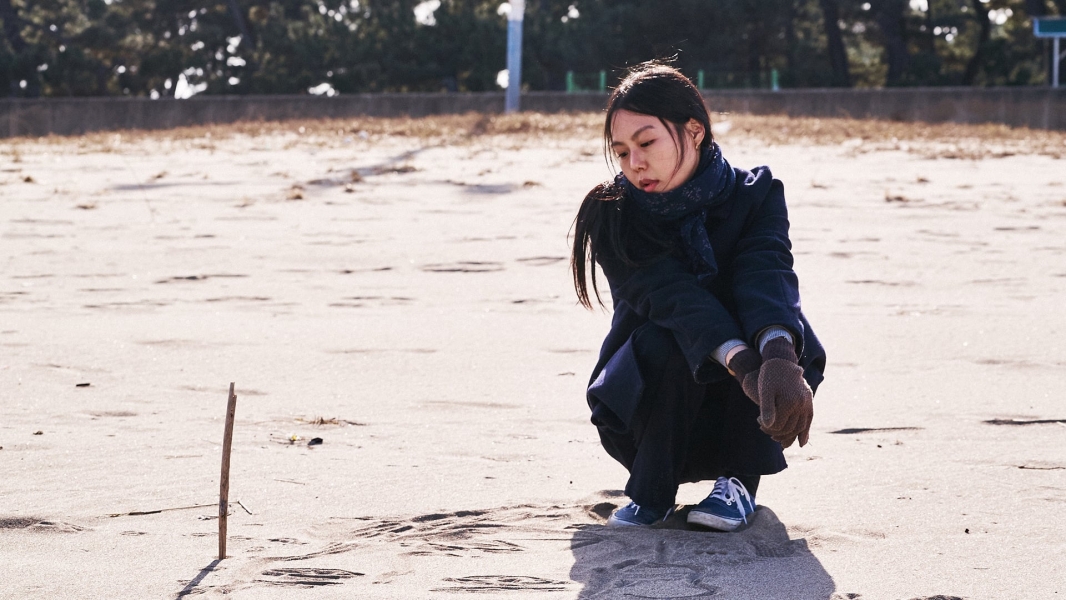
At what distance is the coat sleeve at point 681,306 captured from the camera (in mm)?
2400

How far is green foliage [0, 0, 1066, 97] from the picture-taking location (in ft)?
88.8

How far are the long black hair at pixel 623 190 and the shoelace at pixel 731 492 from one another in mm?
490

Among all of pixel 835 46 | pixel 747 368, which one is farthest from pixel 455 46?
pixel 747 368

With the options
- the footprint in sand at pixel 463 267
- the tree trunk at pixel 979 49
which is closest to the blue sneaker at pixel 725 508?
the footprint in sand at pixel 463 267

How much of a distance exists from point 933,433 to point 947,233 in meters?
3.84

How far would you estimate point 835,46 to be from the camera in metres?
28.5

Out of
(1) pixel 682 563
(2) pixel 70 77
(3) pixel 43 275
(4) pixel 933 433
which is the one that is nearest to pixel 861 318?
(4) pixel 933 433

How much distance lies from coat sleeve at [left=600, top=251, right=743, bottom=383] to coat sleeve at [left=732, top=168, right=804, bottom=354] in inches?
1.9

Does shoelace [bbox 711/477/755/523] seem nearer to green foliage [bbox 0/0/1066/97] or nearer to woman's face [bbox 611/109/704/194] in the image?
woman's face [bbox 611/109/704/194]

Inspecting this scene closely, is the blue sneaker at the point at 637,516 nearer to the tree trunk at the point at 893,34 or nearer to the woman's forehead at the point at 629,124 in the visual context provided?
the woman's forehead at the point at 629,124

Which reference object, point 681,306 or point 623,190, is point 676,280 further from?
point 623,190

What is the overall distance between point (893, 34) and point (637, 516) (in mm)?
26629

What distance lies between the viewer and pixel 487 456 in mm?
3154

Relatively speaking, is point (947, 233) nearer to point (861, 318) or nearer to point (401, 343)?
point (861, 318)
